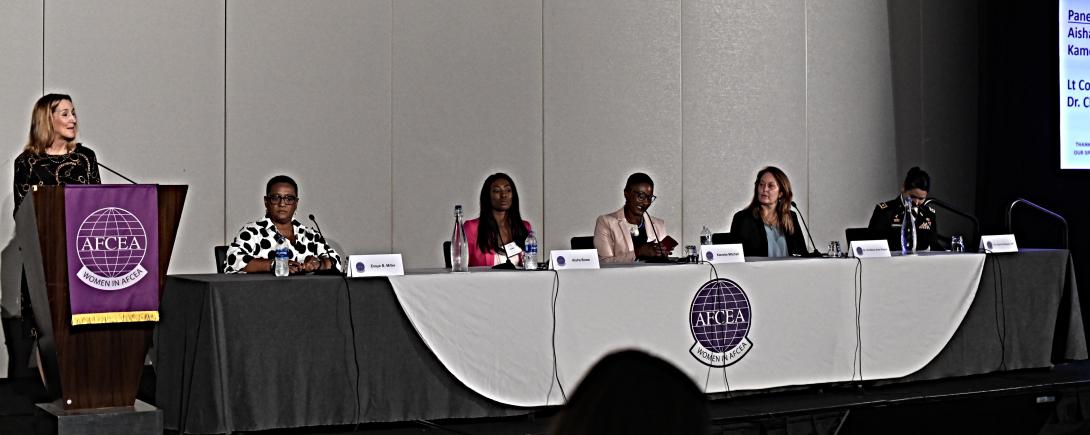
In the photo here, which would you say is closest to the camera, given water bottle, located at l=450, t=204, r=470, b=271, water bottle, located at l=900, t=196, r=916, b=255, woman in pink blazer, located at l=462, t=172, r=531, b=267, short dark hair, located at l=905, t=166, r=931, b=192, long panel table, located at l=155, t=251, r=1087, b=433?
long panel table, located at l=155, t=251, r=1087, b=433

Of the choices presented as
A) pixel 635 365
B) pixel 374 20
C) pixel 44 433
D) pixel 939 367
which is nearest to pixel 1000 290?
pixel 939 367

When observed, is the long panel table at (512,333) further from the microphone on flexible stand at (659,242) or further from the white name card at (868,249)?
the microphone on flexible stand at (659,242)

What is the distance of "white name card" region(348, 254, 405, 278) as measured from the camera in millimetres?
4031

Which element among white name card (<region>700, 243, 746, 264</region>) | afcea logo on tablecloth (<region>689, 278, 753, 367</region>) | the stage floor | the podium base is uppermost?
white name card (<region>700, 243, 746, 264</region>)

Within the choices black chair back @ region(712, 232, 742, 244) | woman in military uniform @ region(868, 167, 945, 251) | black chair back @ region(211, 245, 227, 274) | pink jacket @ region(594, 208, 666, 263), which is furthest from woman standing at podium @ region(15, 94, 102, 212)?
woman in military uniform @ region(868, 167, 945, 251)

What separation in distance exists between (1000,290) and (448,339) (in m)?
2.70

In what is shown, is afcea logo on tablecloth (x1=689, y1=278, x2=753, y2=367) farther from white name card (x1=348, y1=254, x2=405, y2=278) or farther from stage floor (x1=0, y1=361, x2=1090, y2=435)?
white name card (x1=348, y1=254, x2=405, y2=278)

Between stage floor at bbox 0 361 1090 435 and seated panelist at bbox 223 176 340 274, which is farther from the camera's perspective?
seated panelist at bbox 223 176 340 274

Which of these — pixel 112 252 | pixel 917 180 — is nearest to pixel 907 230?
pixel 917 180

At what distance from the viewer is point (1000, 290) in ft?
17.5

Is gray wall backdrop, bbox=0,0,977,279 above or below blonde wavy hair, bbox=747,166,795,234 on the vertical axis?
above

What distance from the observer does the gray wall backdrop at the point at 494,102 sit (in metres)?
6.04

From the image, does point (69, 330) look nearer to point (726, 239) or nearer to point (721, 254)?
point (721, 254)

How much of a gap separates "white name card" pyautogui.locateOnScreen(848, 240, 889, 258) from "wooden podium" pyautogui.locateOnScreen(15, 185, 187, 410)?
287cm
